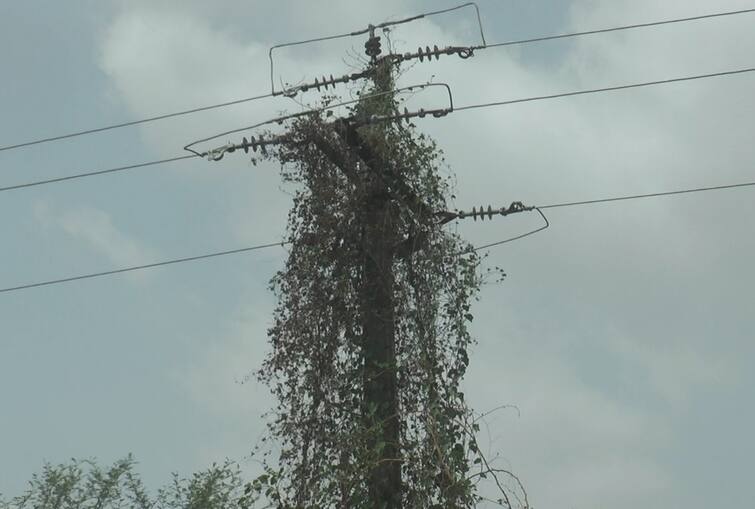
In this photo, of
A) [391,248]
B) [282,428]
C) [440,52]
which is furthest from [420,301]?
[440,52]

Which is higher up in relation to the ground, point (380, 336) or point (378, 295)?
point (378, 295)

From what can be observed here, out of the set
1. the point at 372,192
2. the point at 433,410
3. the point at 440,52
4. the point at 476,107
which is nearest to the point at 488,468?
the point at 433,410

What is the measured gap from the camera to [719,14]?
8.24 metres

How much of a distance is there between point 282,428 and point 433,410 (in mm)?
1219

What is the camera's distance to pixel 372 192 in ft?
26.1

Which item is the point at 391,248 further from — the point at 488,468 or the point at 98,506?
the point at 98,506

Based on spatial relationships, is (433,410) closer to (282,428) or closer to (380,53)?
(282,428)

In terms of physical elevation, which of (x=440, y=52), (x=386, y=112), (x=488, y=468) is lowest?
(x=488, y=468)

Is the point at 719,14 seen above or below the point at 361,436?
above

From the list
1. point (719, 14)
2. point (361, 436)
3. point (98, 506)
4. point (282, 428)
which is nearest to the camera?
point (361, 436)

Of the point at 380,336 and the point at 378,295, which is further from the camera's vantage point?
the point at 378,295

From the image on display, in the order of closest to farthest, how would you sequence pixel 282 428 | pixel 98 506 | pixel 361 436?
pixel 361 436, pixel 282 428, pixel 98 506

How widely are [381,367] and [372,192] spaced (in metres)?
1.52

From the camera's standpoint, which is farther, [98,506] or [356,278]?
[98,506]
